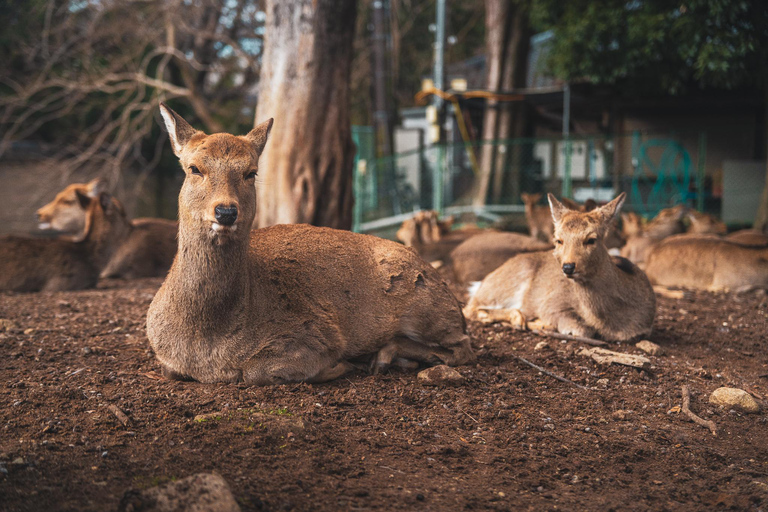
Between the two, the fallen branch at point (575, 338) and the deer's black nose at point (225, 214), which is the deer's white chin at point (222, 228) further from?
the fallen branch at point (575, 338)

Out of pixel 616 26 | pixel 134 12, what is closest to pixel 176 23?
pixel 134 12

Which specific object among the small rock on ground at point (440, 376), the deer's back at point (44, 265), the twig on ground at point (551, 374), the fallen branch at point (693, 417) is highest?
the deer's back at point (44, 265)

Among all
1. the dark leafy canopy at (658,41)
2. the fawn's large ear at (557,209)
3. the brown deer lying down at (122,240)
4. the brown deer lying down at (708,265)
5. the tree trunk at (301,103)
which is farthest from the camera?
the dark leafy canopy at (658,41)

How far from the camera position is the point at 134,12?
1711 centimetres

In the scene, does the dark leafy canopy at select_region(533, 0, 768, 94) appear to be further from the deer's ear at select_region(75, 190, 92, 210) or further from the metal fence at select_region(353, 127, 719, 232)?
the deer's ear at select_region(75, 190, 92, 210)

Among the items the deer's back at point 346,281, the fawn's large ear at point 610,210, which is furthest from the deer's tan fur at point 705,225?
the deer's back at point 346,281

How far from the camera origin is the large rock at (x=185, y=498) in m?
3.08

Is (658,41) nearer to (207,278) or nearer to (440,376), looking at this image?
(440,376)

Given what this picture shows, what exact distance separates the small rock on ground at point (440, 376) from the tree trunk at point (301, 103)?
404cm

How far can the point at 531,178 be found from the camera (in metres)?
19.7

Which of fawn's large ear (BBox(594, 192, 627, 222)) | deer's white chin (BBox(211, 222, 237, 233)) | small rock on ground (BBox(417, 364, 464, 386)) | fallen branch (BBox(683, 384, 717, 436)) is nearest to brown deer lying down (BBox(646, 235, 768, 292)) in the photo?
fawn's large ear (BBox(594, 192, 627, 222))

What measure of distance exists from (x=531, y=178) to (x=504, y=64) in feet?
11.1

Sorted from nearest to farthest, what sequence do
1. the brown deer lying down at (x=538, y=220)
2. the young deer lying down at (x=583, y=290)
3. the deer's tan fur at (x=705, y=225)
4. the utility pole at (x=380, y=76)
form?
the young deer lying down at (x=583, y=290)
the deer's tan fur at (x=705, y=225)
the brown deer lying down at (x=538, y=220)
the utility pole at (x=380, y=76)

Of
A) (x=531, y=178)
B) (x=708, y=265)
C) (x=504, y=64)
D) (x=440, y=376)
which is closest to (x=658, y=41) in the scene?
(x=531, y=178)
